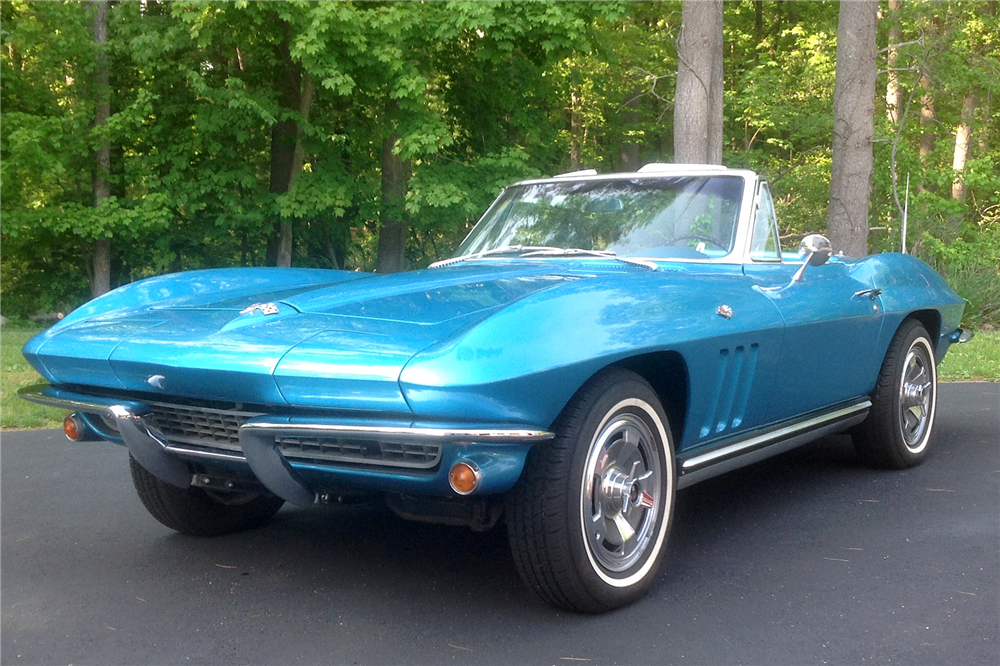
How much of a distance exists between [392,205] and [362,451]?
569 inches

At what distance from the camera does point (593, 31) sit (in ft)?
49.6

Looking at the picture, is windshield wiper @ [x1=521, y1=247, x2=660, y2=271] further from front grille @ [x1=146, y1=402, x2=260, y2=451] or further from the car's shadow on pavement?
front grille @ [x1=146, y1=402, x2=260, y2=451]

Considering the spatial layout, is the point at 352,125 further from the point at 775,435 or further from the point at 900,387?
the point at 775,435

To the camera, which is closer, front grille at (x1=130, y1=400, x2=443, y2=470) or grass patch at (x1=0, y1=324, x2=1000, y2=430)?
front grille at (x1=130, y1=400, x2=443, y2=470)

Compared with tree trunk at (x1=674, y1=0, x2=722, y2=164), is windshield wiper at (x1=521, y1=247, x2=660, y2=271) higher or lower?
lower

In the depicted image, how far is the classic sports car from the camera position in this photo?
2.70 meters

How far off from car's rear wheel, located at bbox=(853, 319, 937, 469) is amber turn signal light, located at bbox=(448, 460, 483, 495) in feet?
10.2

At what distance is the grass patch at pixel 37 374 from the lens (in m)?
7.06

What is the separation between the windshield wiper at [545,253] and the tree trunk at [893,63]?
14.9 meters

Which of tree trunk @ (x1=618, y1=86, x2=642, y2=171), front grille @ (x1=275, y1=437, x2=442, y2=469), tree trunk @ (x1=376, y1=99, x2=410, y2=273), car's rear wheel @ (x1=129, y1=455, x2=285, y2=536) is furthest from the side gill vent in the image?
tree trunk @ (x1=618, y1=86, x2=642, y2=171)

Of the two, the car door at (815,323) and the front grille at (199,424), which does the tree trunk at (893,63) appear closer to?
the car door at (815,323)

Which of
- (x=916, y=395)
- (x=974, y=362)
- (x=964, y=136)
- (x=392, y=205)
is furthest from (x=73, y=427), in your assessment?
(x=964, y=136)

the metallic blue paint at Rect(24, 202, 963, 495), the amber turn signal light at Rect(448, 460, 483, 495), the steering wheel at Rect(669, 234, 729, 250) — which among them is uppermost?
the steering wheel at Rect(669, 234, 729, 250)

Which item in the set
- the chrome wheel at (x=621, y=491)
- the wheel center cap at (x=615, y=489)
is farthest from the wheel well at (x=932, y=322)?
the wheel center cap at (x=615, y=489)
